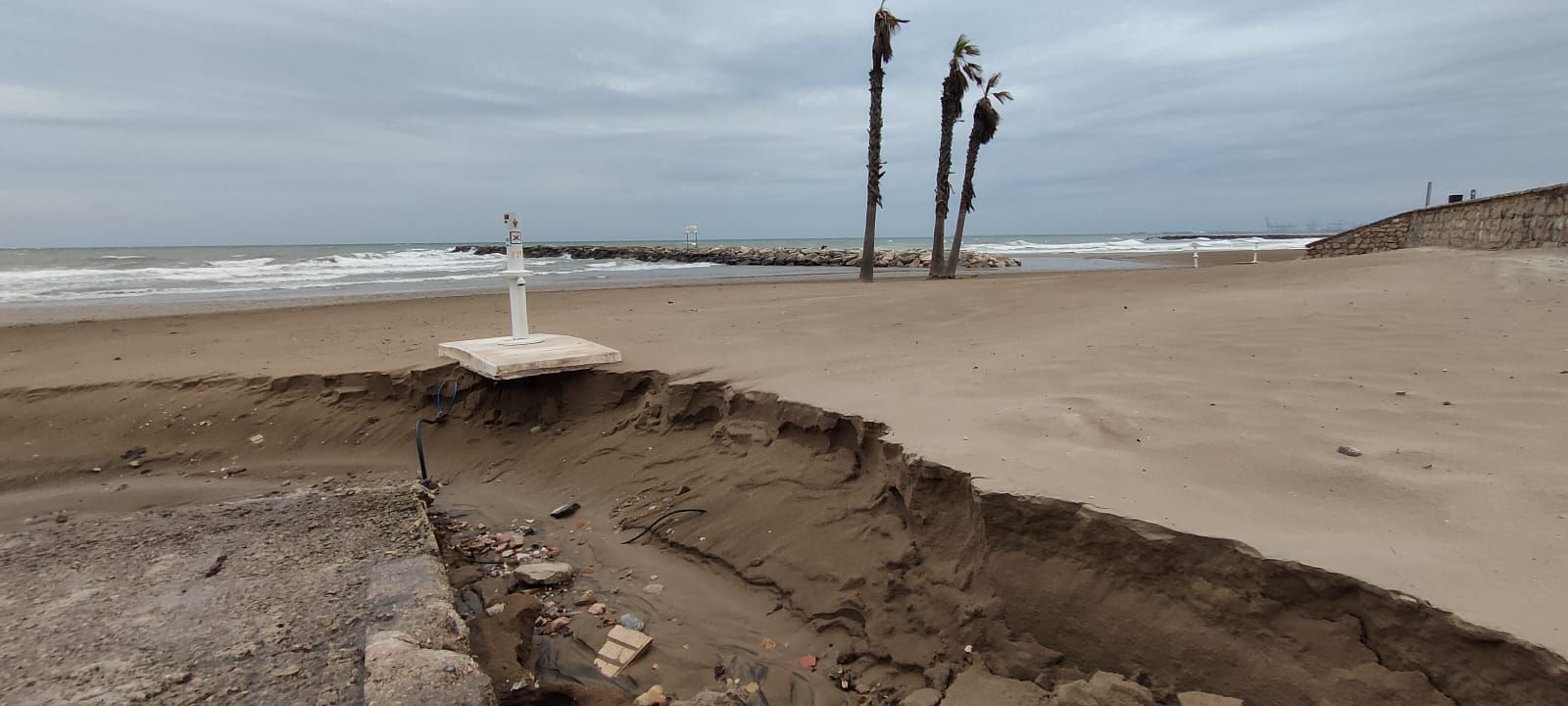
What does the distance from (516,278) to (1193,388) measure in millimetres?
5495

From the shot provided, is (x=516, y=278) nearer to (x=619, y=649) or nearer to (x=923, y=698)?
(x=619, y=649)

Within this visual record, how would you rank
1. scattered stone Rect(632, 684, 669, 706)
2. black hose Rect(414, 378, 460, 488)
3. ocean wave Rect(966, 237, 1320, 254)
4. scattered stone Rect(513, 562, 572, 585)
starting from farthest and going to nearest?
ocean wave Rect(966, 237, 1320, 254)
black hose Rect(414, 378, 460, 488)
scattered stone Rect(513, 562, 572, 585)
scattered stone Rect(632, 684, 669, 706)

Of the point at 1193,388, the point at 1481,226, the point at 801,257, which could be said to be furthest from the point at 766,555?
the point at 801,257

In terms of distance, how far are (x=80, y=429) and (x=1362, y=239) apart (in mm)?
25406

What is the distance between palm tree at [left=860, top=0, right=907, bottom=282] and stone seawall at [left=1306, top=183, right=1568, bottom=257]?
12251mm

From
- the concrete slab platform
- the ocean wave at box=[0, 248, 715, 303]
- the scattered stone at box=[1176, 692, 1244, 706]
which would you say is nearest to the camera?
the scattered stone at box=[1176, 692, 1244, 706]

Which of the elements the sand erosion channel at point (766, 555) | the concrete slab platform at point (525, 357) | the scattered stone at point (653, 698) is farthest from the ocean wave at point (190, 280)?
the scattered stone at point (653, 698)

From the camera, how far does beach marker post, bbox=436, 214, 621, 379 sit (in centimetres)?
588

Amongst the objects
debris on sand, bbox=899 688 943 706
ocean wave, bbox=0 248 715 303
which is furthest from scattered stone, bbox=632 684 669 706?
ocean wave, bbox=0 248 715 303

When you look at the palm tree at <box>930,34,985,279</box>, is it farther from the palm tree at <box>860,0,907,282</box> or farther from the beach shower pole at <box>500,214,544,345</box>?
the beach shower pole at <box>500,214,544,345</box>

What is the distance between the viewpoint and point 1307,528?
2691 mm

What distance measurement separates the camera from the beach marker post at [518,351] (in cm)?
588

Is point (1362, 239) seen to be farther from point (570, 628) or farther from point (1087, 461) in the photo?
point (570, 628)

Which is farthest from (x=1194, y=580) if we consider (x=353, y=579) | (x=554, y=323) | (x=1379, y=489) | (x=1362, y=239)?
(x=1362, y=239)
